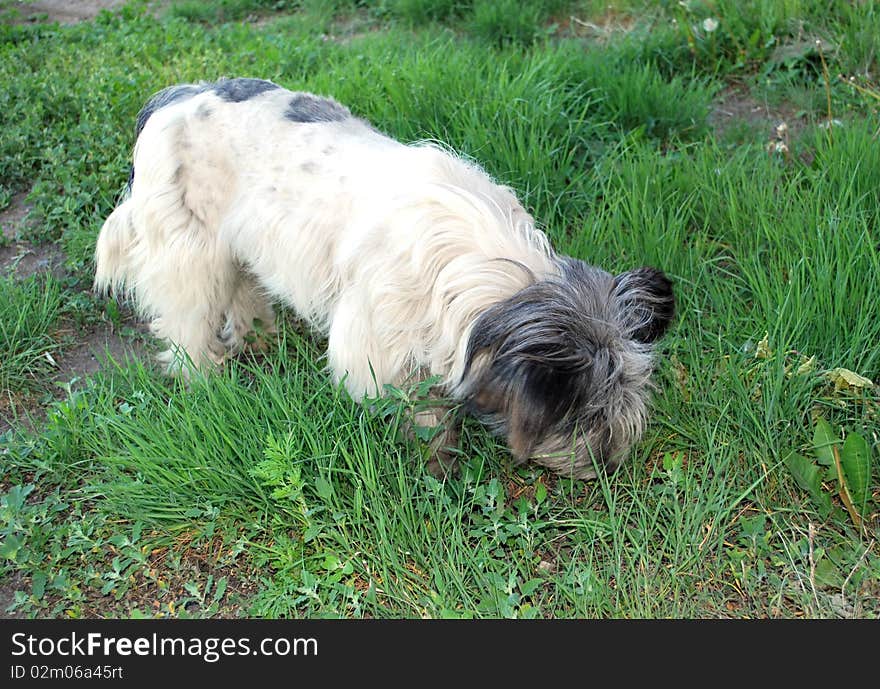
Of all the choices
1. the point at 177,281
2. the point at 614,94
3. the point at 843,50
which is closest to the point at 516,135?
the point at 614,94

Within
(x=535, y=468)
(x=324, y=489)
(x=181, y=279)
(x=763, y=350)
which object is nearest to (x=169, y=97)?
(x=181, y=279)

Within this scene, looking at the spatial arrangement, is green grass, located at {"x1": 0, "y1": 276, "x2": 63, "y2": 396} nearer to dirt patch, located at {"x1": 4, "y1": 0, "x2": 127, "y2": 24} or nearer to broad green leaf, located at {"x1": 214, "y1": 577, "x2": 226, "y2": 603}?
broad green leaf, located at {"x1": 214, "y1": 577, "x2": 226, "y2": 603}

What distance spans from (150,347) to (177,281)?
614mm

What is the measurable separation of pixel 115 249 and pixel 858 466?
3068mm

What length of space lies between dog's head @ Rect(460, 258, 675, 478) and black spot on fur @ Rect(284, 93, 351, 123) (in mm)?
1223

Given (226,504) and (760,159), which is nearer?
(226,504)

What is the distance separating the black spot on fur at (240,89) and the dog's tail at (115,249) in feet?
2.00

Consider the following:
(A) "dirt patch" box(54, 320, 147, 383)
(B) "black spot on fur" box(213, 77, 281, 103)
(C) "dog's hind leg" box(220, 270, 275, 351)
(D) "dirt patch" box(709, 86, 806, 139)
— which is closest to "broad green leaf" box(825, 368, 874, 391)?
(D) "dirt patch" box(709, 86, 806, 139)

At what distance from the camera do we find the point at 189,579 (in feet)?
9.32

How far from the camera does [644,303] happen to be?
264 cm

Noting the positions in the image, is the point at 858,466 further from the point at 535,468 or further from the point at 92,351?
the point at 92,351

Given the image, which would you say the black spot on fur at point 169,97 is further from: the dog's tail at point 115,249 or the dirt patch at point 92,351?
the dirt patch at point 92,351

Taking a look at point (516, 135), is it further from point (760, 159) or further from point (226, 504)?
point (226, 504)

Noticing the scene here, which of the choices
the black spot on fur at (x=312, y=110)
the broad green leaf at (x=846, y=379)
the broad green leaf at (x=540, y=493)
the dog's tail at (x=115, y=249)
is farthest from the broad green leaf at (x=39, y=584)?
the broad green leaf at (x=846, y=379)
